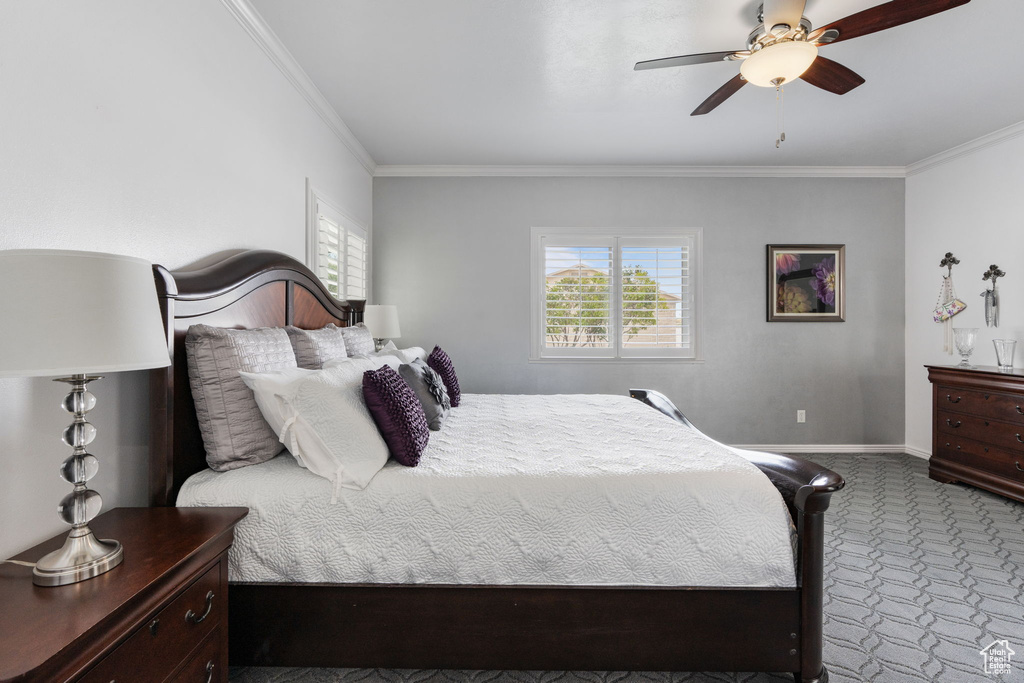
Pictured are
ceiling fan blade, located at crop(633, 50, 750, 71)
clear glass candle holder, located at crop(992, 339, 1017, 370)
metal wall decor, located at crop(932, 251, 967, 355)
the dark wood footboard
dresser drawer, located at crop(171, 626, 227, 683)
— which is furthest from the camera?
metal wall decor, located at crop(932, 251, 967, 355)

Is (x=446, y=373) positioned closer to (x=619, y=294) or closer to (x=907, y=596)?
(x=619, y=294)

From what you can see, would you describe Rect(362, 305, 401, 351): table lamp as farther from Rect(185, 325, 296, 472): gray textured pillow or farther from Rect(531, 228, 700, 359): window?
Rect(185, 325, 296, 472): gray textured pillow

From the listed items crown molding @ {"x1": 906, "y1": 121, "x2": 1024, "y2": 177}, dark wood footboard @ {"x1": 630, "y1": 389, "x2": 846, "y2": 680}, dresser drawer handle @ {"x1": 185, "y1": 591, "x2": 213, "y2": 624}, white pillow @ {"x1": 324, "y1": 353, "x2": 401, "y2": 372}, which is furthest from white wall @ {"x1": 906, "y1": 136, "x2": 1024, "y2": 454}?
dresser drawer handle @ {"x1": 185, "y1": 591, "x2": 213, "y2": 624}

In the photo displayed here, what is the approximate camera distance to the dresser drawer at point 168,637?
968mm

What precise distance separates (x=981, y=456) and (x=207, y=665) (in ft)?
15.5

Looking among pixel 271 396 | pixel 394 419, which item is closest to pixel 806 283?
pixel 394 419

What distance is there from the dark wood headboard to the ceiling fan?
197 cm

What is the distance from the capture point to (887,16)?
A: 1809mm

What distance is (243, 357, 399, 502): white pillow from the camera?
5.29 feet

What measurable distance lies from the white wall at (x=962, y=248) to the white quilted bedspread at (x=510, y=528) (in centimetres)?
371

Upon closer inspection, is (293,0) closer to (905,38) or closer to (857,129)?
(905,38)

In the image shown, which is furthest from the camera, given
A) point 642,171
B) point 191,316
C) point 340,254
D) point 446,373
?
point 642,171

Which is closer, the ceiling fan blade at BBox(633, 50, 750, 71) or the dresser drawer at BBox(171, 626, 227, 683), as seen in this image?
the dresser drawer at BBox(171, 626, 227, 683)

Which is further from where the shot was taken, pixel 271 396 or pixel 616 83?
pixel 616 83
